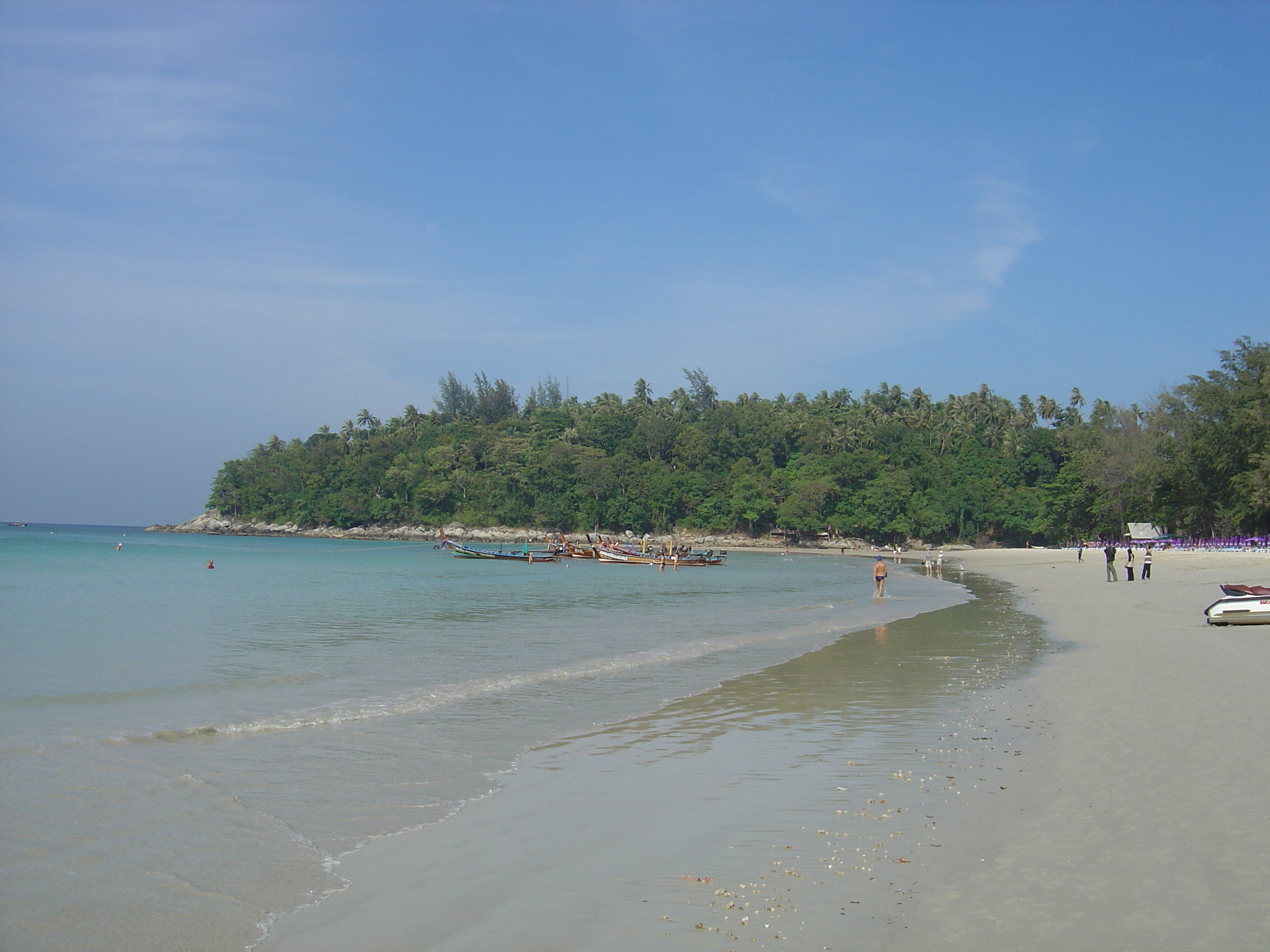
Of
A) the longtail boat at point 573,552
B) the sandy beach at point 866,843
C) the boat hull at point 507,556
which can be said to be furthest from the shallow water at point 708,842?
the longtail boat at point 573,552

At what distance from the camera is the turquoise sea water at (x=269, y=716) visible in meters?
5.64

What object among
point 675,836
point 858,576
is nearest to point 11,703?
point 675,836

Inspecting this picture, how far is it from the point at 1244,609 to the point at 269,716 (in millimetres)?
17975

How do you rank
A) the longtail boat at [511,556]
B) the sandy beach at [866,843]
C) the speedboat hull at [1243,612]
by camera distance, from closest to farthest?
the sandy beach at [866,843], the speedboat hull at [1243,612], the longtail boat at [511,556]

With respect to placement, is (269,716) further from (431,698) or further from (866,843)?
(866,843)

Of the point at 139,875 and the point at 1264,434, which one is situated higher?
the point at 1264,434

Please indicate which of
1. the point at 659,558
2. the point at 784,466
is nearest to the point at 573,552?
the point at 659,558

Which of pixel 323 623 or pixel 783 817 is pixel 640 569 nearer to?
pixel 323 623

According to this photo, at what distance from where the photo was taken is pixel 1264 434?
2125 inches

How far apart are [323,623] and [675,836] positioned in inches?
776

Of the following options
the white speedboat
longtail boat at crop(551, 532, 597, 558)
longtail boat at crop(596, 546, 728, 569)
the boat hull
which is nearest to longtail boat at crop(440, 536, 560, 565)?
the boat hull

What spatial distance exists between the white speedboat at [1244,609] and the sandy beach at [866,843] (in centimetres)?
755

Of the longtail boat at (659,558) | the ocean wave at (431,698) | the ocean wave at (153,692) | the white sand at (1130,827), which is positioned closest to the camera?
the white sand at (1130,827)

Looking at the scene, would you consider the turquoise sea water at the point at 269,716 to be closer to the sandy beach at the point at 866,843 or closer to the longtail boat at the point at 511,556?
the sandy beach at the point at 866,843
